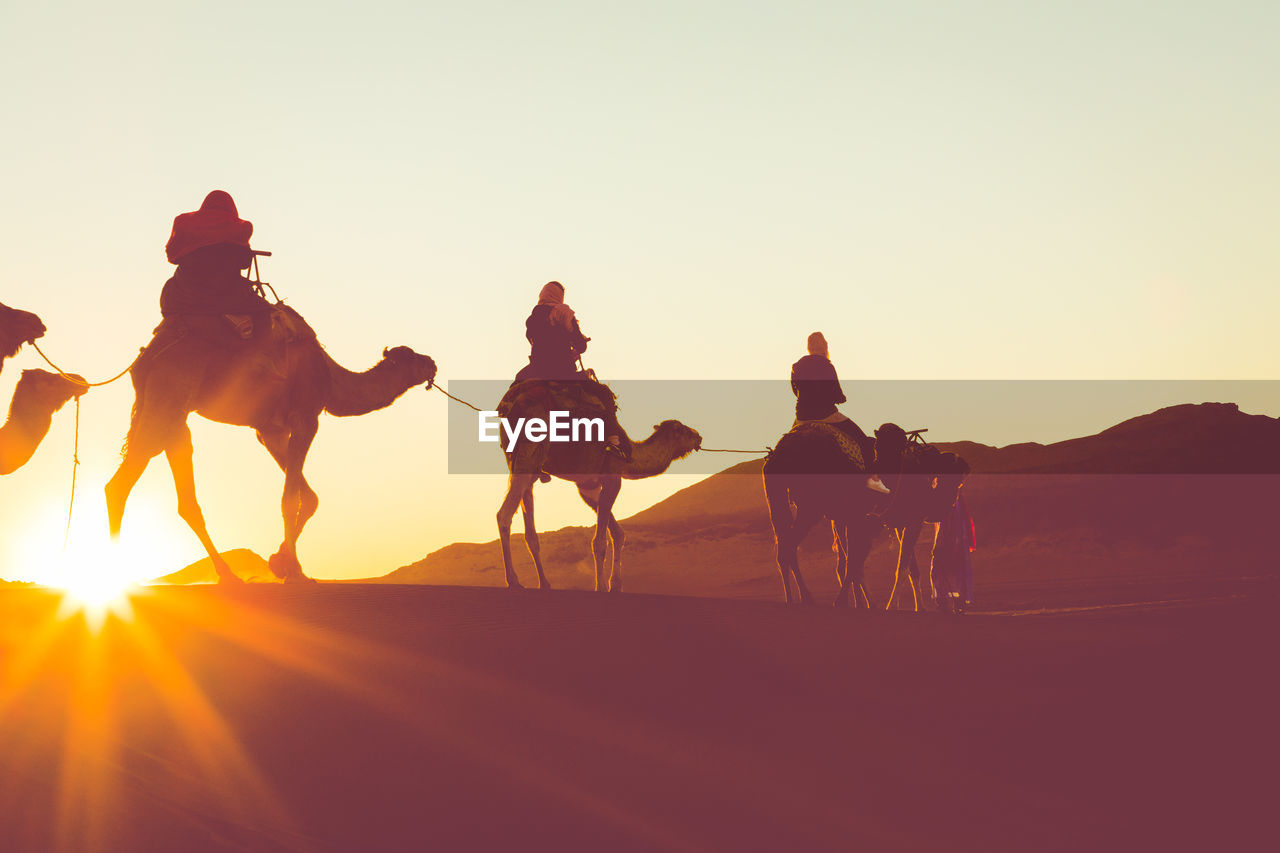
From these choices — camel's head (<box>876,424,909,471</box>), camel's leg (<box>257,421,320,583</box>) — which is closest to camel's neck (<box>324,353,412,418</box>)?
camel's leg (<box>257,421,320,583</box>)

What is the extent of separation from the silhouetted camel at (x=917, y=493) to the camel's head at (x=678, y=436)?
2.18 metres

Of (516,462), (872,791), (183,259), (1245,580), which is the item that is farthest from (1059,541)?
(872,791)

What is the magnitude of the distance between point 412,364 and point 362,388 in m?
A: 0.75

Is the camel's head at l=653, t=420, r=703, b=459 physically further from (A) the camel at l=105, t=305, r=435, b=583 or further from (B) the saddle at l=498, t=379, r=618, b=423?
(A) the camel at l=105, t=305, r=435, b=583

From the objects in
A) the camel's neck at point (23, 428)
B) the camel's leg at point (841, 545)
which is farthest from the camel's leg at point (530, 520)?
the camel's neck at point (23, 428)

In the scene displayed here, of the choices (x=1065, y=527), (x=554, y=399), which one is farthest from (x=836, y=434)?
(x=1065, y=527)

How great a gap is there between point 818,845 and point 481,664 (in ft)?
9.23

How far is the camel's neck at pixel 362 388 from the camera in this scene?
1430cm

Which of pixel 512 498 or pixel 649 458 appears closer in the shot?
pixel 512 498

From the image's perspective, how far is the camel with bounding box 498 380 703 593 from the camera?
42.8ft

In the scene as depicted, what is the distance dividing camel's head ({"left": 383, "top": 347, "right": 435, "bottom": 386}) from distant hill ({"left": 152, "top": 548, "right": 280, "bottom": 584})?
2573 millimetres

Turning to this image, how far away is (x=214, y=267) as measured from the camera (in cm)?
1214

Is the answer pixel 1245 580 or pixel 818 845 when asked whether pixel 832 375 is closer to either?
pixel 818 845

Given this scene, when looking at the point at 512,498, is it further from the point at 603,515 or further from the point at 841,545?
the point at 841,545
